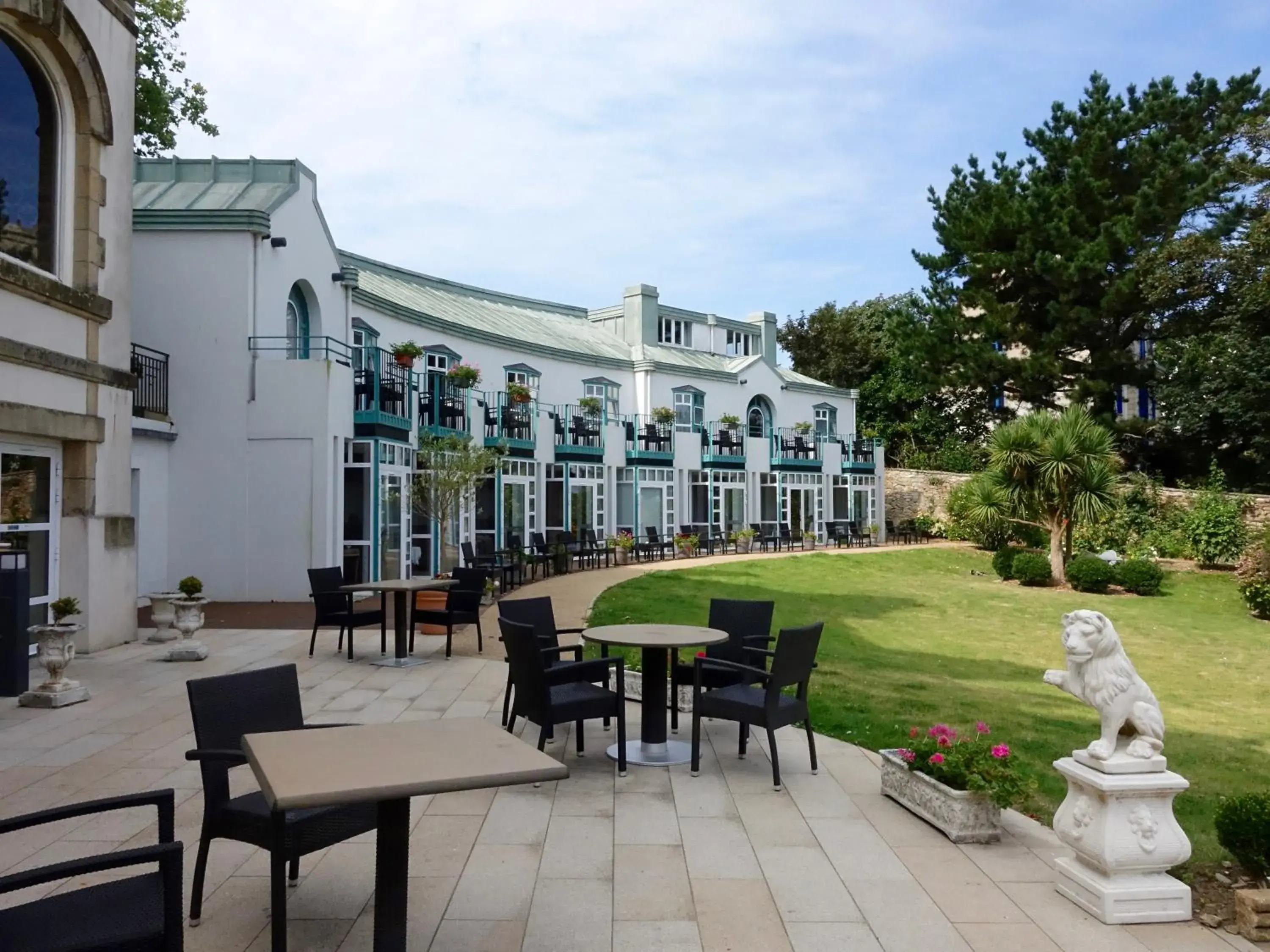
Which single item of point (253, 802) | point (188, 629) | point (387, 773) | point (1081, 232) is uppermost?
point (1081, 232)

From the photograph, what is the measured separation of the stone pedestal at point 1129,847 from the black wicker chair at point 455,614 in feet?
21.8

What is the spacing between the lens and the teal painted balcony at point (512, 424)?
20.2m

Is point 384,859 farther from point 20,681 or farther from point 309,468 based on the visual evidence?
point 309,468

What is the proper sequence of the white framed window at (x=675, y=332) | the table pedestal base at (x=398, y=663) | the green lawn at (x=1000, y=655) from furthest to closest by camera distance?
the white framed window at (x=675, y=332) → the table pedestal base at (x=398, y=663) → the green lawn at (x=1000, y=655)

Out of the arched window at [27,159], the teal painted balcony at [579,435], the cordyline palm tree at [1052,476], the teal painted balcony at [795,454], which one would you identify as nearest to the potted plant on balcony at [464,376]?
the teal painted balcony at [579,435]

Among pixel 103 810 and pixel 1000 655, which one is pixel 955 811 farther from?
pixel 1000 655

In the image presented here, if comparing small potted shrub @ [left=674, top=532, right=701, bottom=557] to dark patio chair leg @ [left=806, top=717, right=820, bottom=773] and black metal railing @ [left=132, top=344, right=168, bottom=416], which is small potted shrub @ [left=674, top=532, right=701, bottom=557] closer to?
black metal railing @ [left=132, top=344, right=168, bottom=416]

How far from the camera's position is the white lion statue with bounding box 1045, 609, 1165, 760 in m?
3.65

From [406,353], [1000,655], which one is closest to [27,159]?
[406,353]

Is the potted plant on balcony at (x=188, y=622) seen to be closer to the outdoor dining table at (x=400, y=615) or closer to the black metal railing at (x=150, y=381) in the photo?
the outdoor dining table at (x=400, y=615)

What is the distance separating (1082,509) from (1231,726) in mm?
11415

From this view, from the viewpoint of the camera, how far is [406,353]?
1565 centimetres

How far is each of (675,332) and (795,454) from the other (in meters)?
6.81

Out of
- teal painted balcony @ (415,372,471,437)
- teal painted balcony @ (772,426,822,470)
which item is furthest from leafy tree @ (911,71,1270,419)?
teal painted balcony @ (415,372,471,437)
